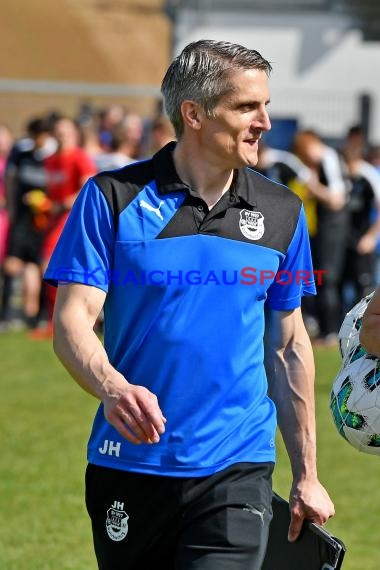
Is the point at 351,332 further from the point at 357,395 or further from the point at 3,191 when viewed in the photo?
the point at 3,191

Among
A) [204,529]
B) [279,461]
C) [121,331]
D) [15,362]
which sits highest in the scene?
[121,331]

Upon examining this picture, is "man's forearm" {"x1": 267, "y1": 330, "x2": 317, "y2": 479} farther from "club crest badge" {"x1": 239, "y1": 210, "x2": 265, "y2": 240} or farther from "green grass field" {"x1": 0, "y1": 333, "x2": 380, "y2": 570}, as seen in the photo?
"green grass field" {"x1": 0, "y1": 333, "x2": 380, "y2": 570}

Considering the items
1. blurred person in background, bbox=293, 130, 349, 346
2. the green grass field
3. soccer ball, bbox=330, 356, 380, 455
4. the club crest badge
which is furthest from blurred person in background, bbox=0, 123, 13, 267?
soccer ball, bbox=330, 356, 380, 455

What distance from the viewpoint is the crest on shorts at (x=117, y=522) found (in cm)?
385

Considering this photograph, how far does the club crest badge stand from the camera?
3951mm

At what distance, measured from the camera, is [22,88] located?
67.6 ft

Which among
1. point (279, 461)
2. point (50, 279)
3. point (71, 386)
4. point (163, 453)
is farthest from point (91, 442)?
point (71, 386)

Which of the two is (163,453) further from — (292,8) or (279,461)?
(292,8)

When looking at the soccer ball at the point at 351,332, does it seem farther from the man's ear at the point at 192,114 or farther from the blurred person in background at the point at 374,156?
the blurred person in background at the point at 374,156

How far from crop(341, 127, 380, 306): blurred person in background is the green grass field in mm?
3319

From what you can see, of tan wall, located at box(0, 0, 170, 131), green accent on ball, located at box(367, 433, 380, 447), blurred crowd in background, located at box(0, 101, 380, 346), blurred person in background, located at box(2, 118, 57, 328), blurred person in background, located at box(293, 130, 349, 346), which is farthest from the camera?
tan wall, located at box(0, 0, 170, 131)

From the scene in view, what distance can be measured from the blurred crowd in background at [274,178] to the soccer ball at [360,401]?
10122 mm

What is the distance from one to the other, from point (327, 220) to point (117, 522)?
36.7 feet

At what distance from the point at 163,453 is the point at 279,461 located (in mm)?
4940
